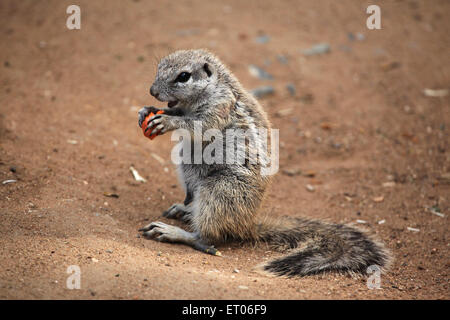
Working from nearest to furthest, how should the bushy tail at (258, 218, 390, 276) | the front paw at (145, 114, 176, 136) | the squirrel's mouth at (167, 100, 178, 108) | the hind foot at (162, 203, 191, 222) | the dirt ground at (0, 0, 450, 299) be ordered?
the dirt ground at (0, 0, 450, 299) < the bushy tail at (258, 218, 390, 276) < the front paw at (145, 114, 176, 136) < the squirrel's mouth at (167, 100, 178, 108) < the hind foot at (162, 203, 191, 222)

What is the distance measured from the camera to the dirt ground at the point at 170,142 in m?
4.11

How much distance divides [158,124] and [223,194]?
104cm

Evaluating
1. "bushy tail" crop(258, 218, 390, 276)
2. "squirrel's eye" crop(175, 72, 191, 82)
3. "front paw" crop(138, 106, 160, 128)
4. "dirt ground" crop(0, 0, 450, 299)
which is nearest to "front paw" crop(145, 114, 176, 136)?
"front paw" crop(138, 106, 160, 128)

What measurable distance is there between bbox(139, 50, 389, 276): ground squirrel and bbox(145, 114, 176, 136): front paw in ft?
0.04

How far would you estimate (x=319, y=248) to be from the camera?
4.83m

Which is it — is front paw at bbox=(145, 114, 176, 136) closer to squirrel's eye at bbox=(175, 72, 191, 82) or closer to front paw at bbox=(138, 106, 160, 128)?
front paw at bbox=(138, 106, 160, 128)

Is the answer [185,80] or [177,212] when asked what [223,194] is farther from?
[185,80]

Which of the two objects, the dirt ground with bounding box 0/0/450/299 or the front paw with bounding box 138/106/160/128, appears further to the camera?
the front paw with bounding box 138/106/160/128

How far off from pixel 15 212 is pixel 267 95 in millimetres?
5171

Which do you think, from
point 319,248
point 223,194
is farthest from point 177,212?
point 319,248

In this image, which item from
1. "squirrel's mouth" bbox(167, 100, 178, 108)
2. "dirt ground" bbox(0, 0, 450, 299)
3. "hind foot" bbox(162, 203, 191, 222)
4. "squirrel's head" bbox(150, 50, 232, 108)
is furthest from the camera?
"hind foot" bbox(162, 203, 191, 222)

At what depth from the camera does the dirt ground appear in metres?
4.11

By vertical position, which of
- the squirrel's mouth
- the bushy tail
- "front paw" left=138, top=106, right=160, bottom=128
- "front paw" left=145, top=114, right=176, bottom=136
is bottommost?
the bushy tail

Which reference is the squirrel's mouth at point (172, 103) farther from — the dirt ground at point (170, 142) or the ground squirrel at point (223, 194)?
the dirt ground at point (170, 142)
